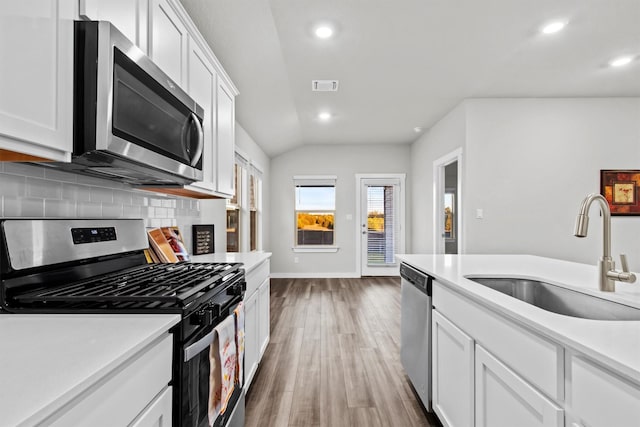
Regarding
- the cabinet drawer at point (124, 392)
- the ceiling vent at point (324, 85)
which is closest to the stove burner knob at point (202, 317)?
the cabinet drawer at point (124, 392)

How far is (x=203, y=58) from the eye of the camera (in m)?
1.98

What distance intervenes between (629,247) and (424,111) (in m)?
3.00

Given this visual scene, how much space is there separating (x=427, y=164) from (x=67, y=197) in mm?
5037

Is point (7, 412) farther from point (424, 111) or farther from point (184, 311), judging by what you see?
point (424, 111)

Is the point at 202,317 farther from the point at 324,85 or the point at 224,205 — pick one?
the point at 324,85

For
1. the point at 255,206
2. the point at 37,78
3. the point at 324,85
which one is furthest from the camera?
the point at 255,206

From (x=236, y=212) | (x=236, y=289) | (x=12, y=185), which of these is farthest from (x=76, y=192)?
(x=236, y=212)

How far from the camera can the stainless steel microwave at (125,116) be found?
38.6 inches

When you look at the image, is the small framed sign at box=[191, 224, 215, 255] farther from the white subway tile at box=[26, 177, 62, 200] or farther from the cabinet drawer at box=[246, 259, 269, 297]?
the white subway tile at box=[26, 177, 62, 200]

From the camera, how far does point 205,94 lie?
6.70 ft

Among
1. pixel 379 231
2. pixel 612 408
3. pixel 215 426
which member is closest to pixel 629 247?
pixel 379 231

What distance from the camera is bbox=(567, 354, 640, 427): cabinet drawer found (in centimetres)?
65

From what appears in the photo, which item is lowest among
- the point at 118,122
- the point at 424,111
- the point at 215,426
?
the point at 215,426

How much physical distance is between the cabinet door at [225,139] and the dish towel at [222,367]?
1221 millimetres
